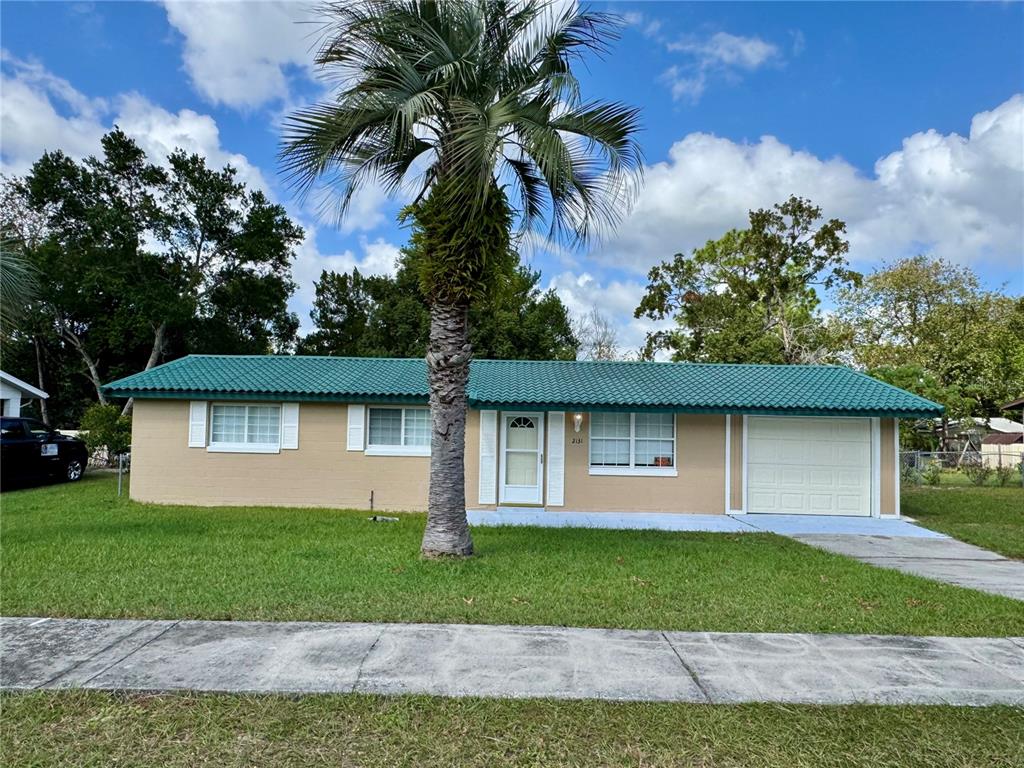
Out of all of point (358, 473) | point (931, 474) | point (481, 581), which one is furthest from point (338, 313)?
point (481, 581)

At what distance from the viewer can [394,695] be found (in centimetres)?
386

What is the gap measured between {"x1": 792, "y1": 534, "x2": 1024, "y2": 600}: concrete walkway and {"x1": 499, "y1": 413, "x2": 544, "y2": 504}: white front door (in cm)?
510

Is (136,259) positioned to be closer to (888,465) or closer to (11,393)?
(11,393)

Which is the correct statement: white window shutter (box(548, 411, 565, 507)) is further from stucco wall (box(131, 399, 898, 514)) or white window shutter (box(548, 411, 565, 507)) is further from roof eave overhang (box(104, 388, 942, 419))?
roof eave overhang (box(104, 388, 942, 419))

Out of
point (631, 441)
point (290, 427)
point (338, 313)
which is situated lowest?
point (631, 441)

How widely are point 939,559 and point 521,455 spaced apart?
7334 mm

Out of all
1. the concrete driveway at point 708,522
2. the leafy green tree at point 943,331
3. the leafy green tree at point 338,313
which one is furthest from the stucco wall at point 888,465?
the leafy green tree at point 338,313

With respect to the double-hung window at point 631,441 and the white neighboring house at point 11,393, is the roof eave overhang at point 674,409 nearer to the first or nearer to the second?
the double-hung window at point 631,441

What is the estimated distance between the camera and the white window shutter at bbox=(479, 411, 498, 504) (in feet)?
41.4

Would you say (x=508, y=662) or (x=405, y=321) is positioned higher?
(x=405, y=321)

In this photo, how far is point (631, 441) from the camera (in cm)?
1275

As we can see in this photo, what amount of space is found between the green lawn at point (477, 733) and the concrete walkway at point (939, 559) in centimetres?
427

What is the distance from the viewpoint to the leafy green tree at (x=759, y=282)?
98.5 ft

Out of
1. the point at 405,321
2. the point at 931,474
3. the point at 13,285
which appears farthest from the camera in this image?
the point at 405,321
